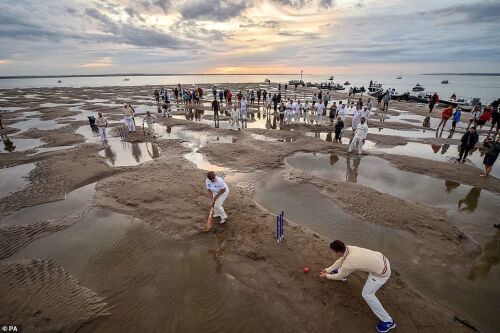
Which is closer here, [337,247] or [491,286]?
[337,247]

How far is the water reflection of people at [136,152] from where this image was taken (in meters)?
14.3

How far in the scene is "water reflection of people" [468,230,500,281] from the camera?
6.20 meters

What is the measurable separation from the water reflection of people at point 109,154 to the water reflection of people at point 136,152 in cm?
110

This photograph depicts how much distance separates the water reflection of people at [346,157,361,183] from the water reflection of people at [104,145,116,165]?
12318 millimetres

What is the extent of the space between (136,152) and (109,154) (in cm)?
150

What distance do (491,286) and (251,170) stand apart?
910 centimetres

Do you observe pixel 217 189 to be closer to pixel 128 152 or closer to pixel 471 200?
pixel 471 200

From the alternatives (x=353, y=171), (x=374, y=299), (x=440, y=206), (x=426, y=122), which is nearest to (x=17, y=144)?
(x=353, y=171)

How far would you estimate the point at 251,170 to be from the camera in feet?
41.0

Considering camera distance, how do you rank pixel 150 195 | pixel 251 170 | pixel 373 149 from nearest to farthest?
pixel 150 195 < pixel 251 170 < pixel 373 149

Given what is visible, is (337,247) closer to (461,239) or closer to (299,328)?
(299,328)

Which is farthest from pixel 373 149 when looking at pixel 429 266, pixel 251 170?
pixel 429 266

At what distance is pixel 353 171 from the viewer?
12477 millimetres

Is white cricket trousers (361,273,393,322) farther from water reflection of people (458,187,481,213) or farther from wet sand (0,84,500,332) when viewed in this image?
water reflection of people (458,187,481,213)
